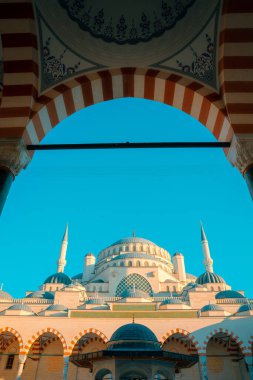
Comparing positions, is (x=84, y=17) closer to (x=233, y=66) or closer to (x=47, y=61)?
(x=47, y=61)

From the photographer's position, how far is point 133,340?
29.0 ft

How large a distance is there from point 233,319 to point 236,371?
2.96 m

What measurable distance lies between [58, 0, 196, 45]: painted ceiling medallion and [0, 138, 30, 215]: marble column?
1.94 meters

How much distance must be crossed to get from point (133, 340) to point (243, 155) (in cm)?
741

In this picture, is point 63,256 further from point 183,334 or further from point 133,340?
point 133,340

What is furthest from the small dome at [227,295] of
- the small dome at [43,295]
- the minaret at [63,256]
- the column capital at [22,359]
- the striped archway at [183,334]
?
the minaret at [63,256]

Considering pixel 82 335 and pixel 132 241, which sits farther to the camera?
pixel 132 241

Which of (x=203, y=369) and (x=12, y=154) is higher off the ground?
(x=12, y=154)

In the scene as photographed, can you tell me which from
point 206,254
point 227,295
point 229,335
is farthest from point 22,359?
point 206,254

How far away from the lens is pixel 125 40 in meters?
4.12

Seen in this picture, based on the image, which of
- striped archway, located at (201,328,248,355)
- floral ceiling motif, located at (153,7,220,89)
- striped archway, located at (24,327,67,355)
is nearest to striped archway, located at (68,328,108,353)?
striped archway, located at (24,327,67,355)

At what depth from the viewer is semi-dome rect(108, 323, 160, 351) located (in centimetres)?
855

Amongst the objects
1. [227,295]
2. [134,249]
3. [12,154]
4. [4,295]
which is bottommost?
[12,154]

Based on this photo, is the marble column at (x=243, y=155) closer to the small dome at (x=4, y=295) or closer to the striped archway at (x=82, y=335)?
the striped archway at (x=82, y=335)
